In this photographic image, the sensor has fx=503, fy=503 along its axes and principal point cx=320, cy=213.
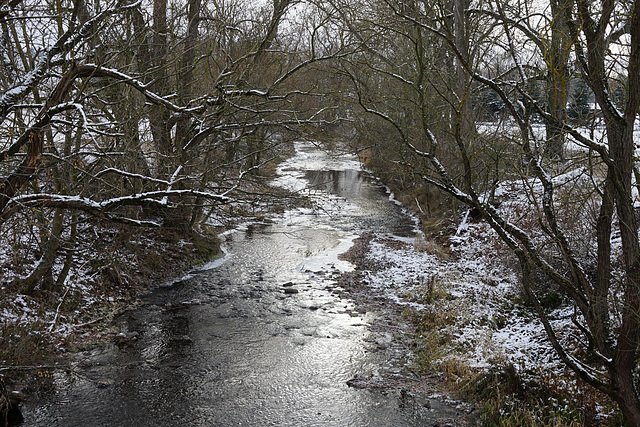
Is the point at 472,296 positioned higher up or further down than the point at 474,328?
higher up

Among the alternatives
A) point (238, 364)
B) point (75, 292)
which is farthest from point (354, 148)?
point (75, 292)

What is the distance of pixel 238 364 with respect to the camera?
8.87 m

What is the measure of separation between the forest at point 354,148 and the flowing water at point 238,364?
96cm

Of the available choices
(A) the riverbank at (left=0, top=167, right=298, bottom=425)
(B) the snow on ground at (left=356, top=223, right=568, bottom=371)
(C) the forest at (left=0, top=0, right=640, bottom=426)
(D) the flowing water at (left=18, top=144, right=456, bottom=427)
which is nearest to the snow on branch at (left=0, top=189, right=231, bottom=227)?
(C) the forest at (left=0, top=0, right=640, bottom=426)

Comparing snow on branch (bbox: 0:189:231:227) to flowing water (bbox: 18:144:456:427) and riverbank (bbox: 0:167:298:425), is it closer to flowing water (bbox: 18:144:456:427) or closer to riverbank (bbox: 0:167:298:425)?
riverbank (bbox: 0:167:298:425)

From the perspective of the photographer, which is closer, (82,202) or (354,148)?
(82,202)

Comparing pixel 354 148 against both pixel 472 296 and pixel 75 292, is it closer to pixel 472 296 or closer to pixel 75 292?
pixel 472 296

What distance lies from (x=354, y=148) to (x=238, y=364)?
5.46 meters

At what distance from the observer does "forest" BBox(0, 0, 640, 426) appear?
5648mm

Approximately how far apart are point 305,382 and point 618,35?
6605mm

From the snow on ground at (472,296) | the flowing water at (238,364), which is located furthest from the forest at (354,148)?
the flowing water at (238,364)

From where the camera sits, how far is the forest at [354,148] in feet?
18.5

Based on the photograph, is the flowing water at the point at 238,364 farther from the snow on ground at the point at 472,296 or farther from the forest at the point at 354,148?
the snow on ground at the point at 472,296

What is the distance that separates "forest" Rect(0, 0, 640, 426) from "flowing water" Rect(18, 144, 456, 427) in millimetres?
959
